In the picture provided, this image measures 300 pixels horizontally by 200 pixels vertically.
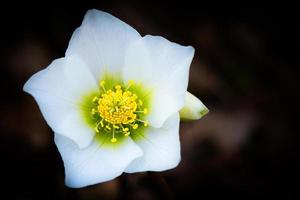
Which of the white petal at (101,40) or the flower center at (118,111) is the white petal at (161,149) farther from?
the white petal at (101,40)

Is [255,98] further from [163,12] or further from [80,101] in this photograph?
[80,101]

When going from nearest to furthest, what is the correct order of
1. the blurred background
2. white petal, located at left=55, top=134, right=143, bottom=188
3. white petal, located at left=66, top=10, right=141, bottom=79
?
white petal, located at left=55, top=134, right=143, bottom=188
white petal, located at left=66, top=10, right=141, bottom=79
the blurred background

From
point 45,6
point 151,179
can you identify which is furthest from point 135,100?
point 45,6

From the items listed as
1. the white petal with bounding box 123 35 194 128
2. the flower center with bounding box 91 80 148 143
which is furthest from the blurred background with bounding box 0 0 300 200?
the white petal with bounding box 123 35 194 128

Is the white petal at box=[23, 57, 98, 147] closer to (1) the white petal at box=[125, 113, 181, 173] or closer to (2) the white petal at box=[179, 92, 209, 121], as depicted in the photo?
(1) the white petal at box=[125, 113, 181, 173]

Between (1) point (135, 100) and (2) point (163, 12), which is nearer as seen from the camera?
(1) point (135, 100)

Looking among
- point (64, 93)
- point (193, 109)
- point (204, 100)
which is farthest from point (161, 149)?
point (204, 100)
